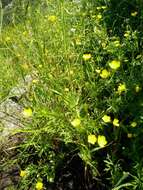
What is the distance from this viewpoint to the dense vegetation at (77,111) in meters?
2.27

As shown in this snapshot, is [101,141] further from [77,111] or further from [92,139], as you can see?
[77,111]

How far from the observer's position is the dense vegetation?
7.44ft

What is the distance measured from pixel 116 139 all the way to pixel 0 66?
126 centimetres

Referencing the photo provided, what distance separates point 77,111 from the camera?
7.54 ft

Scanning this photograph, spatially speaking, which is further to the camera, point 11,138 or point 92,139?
→ point 11,138

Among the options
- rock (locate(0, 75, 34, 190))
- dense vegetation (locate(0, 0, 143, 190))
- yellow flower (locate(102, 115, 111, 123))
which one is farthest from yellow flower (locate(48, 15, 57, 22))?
yellow flower (locate(102, 115, 111, 123))

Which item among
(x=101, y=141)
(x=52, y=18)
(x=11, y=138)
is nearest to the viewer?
(x=101, y=141)

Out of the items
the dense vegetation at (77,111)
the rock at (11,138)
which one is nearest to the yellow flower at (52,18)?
the dense vegetation at (77,111)

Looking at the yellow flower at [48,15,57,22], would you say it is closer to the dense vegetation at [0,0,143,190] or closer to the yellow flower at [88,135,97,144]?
the dense vegetation at [0,0,143,190]

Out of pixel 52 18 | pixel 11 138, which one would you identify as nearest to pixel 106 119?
pixel 11 138

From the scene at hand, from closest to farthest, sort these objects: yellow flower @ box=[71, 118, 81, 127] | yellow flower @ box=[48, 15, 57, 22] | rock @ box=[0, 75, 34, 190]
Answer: yellow flower @ box=[71, 118, 81, 127] < rock @ box=[0, 75, 34, 190] < yellow flower @ box=[48, 15, 57, 22]

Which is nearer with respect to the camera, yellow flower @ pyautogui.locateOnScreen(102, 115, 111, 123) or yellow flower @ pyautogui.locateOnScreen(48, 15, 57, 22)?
yellow flower @ pyautogui.locateOnScreen(102, 115, 111, 123)

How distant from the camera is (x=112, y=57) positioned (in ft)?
9.71

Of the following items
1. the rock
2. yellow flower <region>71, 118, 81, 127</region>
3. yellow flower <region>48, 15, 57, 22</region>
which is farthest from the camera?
yellow flower <region>48, 15, 57, 22</region>
